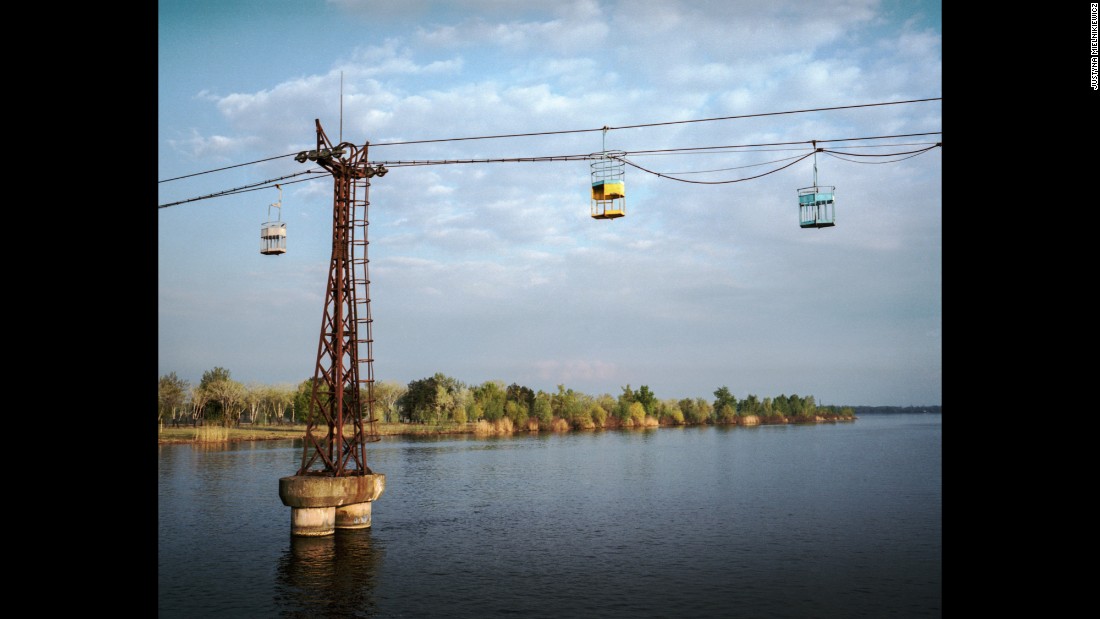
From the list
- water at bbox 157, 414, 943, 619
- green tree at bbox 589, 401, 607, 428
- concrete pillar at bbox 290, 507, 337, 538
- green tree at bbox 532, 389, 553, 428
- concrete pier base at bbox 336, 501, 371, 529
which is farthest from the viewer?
green tree at bbox 589, 401, 607, 428

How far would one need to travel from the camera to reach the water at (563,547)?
912 inches

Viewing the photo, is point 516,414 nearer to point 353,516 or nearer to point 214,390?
point 214,390

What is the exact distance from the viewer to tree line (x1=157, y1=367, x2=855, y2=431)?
105 metres

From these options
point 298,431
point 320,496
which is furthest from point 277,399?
point 320,496

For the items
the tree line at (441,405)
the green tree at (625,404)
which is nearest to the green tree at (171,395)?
the tree line at (441,405)

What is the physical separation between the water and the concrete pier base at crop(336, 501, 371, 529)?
35 cm

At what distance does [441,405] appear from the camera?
12650cm

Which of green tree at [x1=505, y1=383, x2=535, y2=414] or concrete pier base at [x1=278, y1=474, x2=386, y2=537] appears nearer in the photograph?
Answer: concrete pier base at [x1=278, y1=474, x2=386, y2=537]

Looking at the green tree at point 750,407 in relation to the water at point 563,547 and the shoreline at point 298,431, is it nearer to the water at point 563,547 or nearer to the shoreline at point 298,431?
the shoreline at point 298,431

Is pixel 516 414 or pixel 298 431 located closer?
pixel 298 431

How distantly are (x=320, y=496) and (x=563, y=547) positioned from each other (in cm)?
1025

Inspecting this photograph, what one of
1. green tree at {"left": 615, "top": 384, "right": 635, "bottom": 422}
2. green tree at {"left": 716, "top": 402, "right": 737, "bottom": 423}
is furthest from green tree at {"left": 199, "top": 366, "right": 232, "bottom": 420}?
green tree at {"left": 716, "top": 402, "right": 737, "bottom": 423}

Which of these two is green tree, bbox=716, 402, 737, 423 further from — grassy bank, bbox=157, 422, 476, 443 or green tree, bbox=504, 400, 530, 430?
grassy bank, bbox=157, 422, 476, 443

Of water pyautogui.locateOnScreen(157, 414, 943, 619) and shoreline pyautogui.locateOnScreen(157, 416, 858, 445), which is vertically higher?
water pyautogui.locateOnScreen(157, 414, 943, 619)
